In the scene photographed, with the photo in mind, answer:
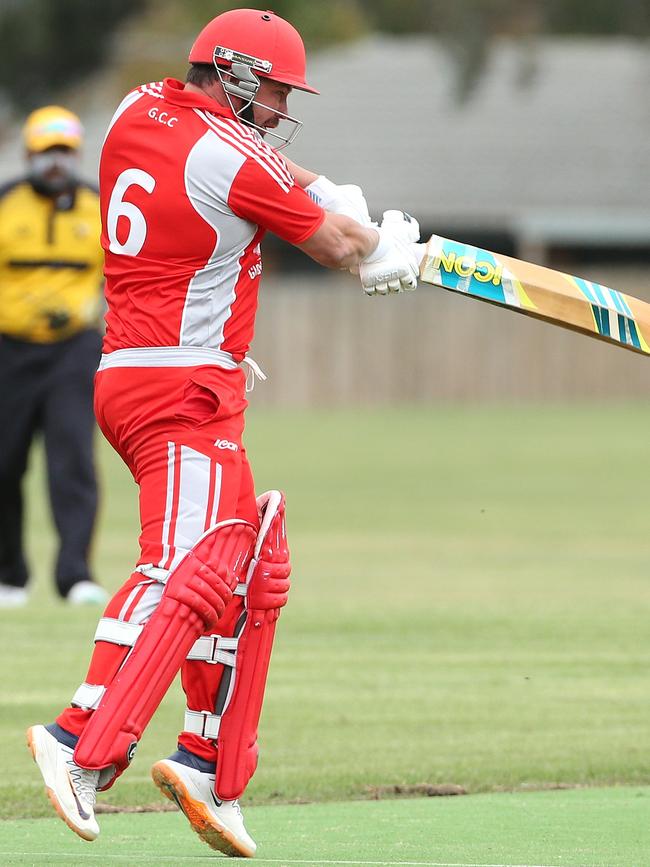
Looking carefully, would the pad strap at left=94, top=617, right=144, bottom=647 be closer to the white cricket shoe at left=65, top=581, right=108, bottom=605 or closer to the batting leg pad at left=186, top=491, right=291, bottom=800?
the batting leg pad at left=186, top=491, right=291, bottom=800

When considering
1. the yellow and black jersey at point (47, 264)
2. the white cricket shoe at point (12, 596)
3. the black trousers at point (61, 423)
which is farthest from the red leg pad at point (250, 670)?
the white cricket shoe at point (12, 596)

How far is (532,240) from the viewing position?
127 feet

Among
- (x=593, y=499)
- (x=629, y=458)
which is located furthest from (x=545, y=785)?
(x=629, y=458)

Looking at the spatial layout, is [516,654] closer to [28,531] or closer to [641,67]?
[28,531]

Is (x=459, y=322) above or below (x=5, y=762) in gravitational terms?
above

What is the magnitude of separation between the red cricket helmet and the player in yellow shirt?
5193 millimetres

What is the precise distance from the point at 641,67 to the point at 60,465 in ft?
109

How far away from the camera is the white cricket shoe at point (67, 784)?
5.16m

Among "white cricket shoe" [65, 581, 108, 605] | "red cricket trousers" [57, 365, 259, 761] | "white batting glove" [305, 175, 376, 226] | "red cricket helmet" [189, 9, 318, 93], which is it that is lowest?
"red cricket trousers" [57, 365, 259, 761]

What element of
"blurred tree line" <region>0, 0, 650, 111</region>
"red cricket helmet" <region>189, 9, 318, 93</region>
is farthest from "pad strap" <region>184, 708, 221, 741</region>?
"blurred tree line" <region>0, 0, 650, 111</region>

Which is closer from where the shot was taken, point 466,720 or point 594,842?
point 594,842

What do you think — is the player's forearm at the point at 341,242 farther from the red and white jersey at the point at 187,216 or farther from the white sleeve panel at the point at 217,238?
the white sleeve panel at the point at 217,238

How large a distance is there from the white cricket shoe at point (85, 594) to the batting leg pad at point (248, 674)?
518 centimetres

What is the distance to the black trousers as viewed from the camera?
10.6 m
